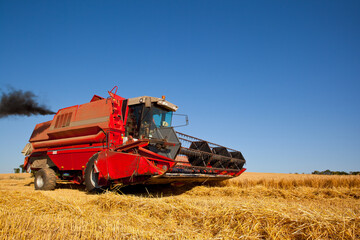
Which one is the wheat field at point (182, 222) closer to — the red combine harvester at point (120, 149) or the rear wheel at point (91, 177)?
the red combine harvester at point (120, 149)

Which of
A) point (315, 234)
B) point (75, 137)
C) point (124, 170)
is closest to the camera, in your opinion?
point (315, 234)

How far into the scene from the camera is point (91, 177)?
267 inches

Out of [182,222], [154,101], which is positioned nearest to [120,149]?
[154,101]

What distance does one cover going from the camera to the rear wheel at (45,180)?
311 inches

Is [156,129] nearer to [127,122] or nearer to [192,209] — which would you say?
[127,122]

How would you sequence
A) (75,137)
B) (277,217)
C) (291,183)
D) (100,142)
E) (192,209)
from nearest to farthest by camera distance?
(277,217)
(192,209)
(100,142)
(75,137)
(291,183)

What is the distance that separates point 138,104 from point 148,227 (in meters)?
4.85

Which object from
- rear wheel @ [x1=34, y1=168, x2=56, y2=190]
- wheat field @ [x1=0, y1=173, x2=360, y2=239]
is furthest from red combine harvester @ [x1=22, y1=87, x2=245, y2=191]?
wheat field @ [x1=0, y1=173, x2=360, y2=239]

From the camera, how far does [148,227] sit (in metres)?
2.69

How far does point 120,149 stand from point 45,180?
3.38m

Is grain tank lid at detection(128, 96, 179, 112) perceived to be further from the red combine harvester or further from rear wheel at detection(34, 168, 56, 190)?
rear wheel at detection(34, 168, 56, 190)

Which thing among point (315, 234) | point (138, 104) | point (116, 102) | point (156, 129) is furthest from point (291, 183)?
point (315, 234)

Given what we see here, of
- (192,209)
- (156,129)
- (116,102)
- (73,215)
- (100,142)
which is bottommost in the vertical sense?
(73,215)

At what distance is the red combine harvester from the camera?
5.92 metres
